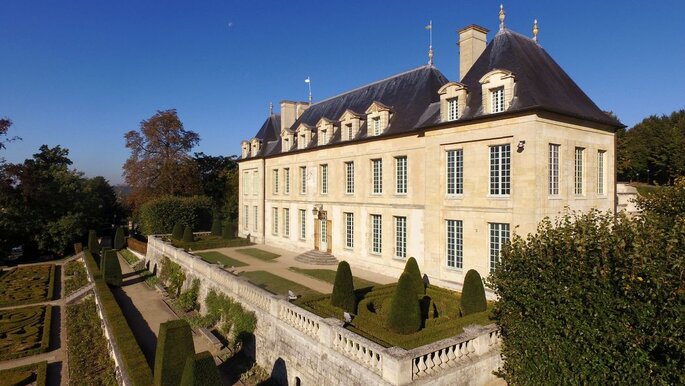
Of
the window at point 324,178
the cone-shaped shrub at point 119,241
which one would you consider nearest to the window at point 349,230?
the window at point 324,178

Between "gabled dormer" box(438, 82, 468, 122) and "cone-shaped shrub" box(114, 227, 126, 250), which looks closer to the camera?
"gabled dormer" box(438, 82, 468, 122)

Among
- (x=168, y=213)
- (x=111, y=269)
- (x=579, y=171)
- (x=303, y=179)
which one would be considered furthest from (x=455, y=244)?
(x=168, y=213)

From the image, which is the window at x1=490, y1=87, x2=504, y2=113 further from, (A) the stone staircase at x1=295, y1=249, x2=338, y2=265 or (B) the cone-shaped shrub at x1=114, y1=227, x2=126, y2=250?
(B) the cone-shaped shrub at x1=114, y1=227, x2=126, y2=250

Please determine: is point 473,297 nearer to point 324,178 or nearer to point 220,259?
point 324,178

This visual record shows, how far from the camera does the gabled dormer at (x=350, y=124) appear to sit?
71.8ft

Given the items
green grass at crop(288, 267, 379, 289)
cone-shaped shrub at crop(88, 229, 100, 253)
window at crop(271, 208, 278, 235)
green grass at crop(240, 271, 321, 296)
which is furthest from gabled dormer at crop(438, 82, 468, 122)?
cone-shaped shrub at crop(88, 229, 100, 253)

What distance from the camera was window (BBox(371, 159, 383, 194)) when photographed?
20.4m

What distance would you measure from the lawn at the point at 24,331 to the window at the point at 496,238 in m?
16.8

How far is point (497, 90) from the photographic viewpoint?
14.7 metres

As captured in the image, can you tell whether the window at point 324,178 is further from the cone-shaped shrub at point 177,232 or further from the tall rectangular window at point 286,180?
the cone-shaped shrub at point 177,232

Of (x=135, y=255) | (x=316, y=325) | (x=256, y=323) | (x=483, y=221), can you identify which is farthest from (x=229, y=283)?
(x=135, y=255)

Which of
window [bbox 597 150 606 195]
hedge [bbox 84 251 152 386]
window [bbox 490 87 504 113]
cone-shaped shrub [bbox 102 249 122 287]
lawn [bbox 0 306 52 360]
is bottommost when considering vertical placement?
lawn [bbox 0 306 52 360]

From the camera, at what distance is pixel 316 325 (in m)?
10.4

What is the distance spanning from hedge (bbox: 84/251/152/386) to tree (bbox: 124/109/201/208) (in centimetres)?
1794
